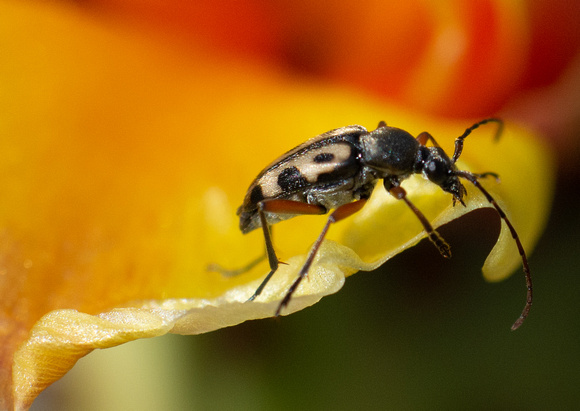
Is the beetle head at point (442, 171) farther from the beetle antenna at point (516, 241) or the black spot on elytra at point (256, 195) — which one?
the black spot on elytra at point (256, 195)

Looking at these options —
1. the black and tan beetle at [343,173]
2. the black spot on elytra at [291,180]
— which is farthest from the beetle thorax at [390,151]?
the black spot on elytra at [291,180]

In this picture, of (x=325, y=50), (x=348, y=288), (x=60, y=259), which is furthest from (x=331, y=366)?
(x=325, y=50)

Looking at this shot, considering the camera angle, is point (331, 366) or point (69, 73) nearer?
point (331, 366)

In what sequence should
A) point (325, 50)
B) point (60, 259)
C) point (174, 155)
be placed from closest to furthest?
1. point (60, 259)
2. point (174, 155)
3. point (325, 50)

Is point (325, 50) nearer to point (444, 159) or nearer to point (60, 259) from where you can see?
point (444, 159)

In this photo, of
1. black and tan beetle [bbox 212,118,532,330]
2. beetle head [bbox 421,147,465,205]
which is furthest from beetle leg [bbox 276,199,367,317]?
beetle head [bbox 421,147,465,205]

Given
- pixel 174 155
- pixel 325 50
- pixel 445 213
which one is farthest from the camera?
pixel 325 50

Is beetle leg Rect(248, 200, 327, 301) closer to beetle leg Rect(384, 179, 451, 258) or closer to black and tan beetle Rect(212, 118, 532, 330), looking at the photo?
black and tan beetle Rect(212, 118, 532, 330)
